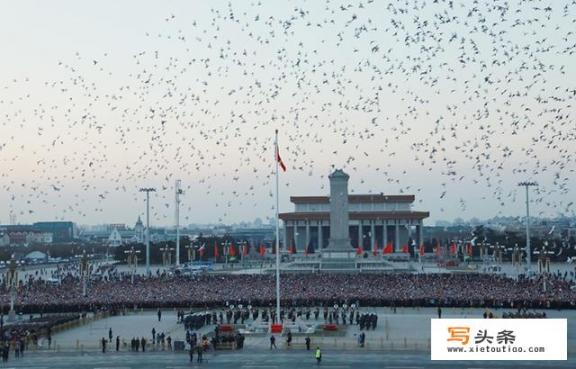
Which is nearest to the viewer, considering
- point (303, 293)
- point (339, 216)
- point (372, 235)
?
point (303, 293)

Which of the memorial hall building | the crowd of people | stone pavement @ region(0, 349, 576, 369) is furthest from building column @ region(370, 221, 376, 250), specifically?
stone pavement @ region(0, 349, 576, 369)

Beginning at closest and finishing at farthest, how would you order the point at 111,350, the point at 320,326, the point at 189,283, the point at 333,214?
1. the point at 111,350
2. the point at 320,326
3. the point at 189,283
4. the point at 333,214

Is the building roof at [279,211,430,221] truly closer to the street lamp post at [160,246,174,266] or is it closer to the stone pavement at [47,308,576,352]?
the street lamp post at [160,246,174,266]

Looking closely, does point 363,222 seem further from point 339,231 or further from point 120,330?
point 120,330

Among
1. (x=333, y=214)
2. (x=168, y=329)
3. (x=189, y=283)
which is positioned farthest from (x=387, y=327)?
(x=333, y=214)

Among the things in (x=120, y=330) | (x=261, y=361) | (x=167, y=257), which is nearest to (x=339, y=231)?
(x=167, y=257)

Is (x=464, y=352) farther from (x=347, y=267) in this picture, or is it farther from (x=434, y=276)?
(x=347, y=267)
